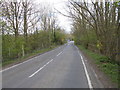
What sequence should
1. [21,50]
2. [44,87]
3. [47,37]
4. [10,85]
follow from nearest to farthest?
Answer: [44,87] < [10,85] < [21,50] < [47,37]

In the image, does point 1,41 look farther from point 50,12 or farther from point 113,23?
point 50,12

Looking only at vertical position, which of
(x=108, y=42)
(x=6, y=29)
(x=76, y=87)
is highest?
(x=6, y=29)

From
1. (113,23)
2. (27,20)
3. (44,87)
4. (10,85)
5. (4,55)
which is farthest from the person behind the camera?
(27,20)

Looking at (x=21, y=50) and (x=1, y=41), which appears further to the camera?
(x=21, y=50)

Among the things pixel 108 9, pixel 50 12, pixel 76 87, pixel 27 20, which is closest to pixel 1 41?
pixel 76 87

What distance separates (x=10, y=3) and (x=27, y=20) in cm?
490

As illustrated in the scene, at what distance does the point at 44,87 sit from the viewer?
249 inches

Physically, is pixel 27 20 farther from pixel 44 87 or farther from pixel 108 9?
pixel 44 87

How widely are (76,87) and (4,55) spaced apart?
10.5 meters

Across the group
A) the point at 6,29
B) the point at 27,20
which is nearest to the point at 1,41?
the point at 6,29

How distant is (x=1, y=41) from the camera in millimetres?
13695

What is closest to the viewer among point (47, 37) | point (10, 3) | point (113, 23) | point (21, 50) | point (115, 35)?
point (115, 35)

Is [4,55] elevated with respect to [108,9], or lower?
lower

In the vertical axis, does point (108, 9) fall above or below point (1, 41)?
above
